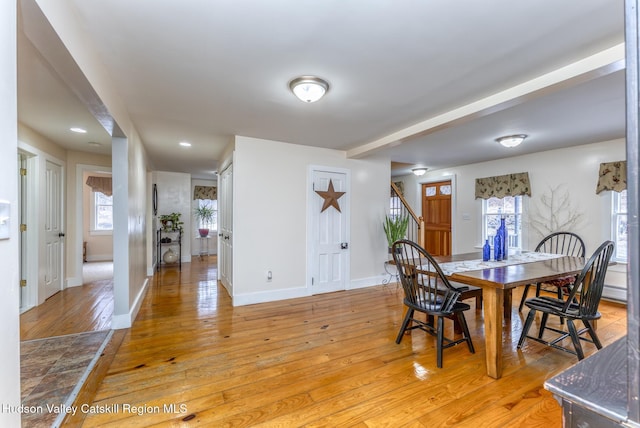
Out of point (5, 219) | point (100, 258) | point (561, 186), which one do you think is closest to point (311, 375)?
point (5, 219)

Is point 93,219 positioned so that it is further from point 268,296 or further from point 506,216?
point 506,216

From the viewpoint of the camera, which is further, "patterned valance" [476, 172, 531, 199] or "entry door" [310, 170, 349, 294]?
"patterned valance" [476, 172, 531, 199]

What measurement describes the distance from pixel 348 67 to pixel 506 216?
4742 mm

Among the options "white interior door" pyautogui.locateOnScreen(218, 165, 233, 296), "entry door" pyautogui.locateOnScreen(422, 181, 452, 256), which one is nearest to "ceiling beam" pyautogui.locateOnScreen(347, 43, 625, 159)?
"white interior door" pyautogui.locateOnScreen(218, 165, 233, 296)

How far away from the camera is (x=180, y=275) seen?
225 inches

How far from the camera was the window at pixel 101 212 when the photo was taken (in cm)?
750

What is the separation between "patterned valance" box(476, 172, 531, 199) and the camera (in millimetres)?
5016

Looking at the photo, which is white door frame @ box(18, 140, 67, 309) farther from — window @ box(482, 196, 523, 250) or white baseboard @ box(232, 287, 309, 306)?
window @ box(482, 196, 523, 250)

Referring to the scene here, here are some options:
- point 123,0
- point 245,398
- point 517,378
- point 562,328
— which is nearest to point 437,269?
point 517,378

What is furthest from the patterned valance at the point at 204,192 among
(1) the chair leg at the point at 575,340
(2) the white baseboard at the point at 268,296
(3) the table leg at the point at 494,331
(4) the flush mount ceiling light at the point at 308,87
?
(1) the chair leg at the point at 575,340

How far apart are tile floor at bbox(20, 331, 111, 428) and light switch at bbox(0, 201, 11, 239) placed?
1.40 m

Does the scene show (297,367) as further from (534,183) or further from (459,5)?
(534,183)

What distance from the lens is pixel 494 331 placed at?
2170mm

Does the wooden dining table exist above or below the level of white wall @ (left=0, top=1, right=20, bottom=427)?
below
